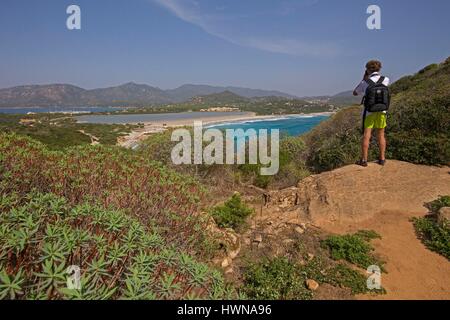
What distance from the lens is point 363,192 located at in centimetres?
647

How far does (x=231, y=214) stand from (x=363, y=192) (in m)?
3.12

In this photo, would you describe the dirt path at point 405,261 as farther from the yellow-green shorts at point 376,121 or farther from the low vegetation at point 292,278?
the yellow-green shorts at point 376,121

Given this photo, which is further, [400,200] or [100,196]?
[400,200]

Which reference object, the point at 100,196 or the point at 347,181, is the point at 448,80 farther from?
the point at 100,196

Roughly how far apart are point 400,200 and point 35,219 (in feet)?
22.1

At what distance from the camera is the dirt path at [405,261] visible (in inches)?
156

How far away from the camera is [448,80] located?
18141mm

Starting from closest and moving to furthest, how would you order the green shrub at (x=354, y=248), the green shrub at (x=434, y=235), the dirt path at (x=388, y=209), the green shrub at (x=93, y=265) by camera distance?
the green shrub at (x=93, y=265) → the dirt path at (x=388, y=209) → the green shrub at (x=354, y=248) → the green shrub at (x=434, y=235)

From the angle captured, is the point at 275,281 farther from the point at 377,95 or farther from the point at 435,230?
the point at 377,95

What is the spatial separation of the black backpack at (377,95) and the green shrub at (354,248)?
2757 millimetres

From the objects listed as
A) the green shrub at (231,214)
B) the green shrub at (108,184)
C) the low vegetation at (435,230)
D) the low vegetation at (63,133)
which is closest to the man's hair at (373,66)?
the low vegetation at (435,230)

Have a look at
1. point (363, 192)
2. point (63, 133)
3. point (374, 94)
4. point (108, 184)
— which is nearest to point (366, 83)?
point (374, 94)
